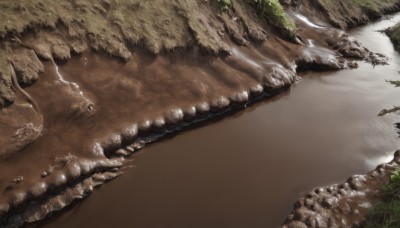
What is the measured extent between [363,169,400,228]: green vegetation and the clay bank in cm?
329

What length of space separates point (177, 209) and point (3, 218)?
222 cm

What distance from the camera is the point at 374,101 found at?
28.0 ft

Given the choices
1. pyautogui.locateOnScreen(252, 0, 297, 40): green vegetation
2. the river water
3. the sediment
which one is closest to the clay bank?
the river water

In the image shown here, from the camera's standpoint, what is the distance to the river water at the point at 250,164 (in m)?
4.98

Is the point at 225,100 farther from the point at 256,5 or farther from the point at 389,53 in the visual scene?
the point at 389,53

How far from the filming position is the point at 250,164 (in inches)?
236

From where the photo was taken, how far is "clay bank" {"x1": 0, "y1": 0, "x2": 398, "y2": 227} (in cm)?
514

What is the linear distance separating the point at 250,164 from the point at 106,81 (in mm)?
2909

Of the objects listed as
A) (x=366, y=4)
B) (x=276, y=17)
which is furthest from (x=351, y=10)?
(x=276, y=17)

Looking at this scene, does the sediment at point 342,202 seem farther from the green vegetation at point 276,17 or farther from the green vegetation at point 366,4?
the green vegetation at point 366,4

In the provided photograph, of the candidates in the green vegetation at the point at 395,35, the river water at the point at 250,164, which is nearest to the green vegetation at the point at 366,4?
the green vegetation at the point at 395,35

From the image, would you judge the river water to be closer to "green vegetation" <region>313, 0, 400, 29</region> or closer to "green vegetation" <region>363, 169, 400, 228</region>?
"green vegetation" <region>363, 169, 400, 228</region>

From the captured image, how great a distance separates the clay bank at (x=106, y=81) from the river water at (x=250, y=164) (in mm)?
337

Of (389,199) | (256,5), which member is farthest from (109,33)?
(389,199)
